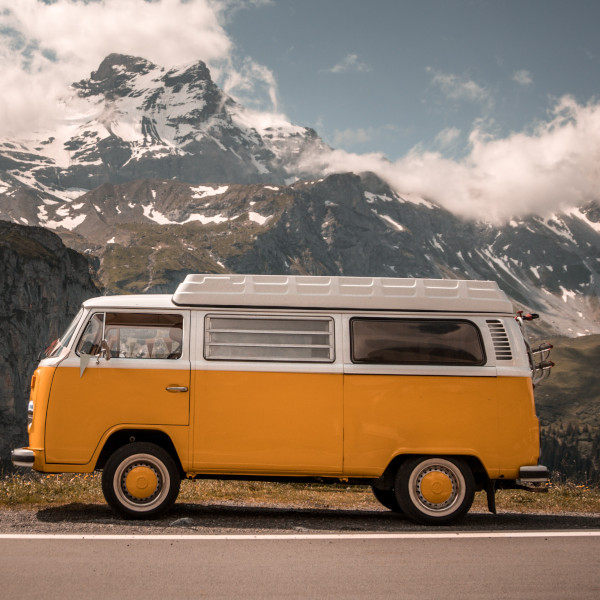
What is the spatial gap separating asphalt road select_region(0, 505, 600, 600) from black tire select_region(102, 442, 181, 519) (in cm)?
28

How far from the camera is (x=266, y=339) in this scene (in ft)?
33.2

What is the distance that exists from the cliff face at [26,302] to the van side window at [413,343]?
124 meters

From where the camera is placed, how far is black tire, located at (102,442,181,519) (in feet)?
32.3

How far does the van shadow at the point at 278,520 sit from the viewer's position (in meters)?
9.30

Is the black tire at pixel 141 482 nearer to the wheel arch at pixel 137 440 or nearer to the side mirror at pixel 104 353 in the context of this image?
the wheel arch at pixel 137 440

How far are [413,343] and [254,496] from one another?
16.0 ft

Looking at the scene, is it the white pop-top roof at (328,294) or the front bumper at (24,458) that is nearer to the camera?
the front bumper at (24,458)

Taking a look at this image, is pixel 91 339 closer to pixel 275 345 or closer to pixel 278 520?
pixel 275 345

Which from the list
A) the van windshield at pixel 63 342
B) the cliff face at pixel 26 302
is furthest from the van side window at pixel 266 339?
the cliff face at pixel 26 302

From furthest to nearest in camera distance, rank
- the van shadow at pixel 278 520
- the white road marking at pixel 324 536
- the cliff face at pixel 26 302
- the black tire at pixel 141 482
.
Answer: the cliff face at pixel 26 302 < the black tire at pixel 141 482 < the van shadow at pixel 278 520 < the white road marking at pixel 324 536

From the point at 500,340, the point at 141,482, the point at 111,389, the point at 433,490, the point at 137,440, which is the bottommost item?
the point at 433,490

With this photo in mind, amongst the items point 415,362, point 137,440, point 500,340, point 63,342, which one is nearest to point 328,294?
point 415,362

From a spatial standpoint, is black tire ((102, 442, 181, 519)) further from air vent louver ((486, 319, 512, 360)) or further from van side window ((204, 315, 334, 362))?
air vent louver ((486, 319, 512, 360))

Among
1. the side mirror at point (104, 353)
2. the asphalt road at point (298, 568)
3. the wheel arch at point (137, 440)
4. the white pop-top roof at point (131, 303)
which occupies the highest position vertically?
the white pop-top roof at point (131, 303)
